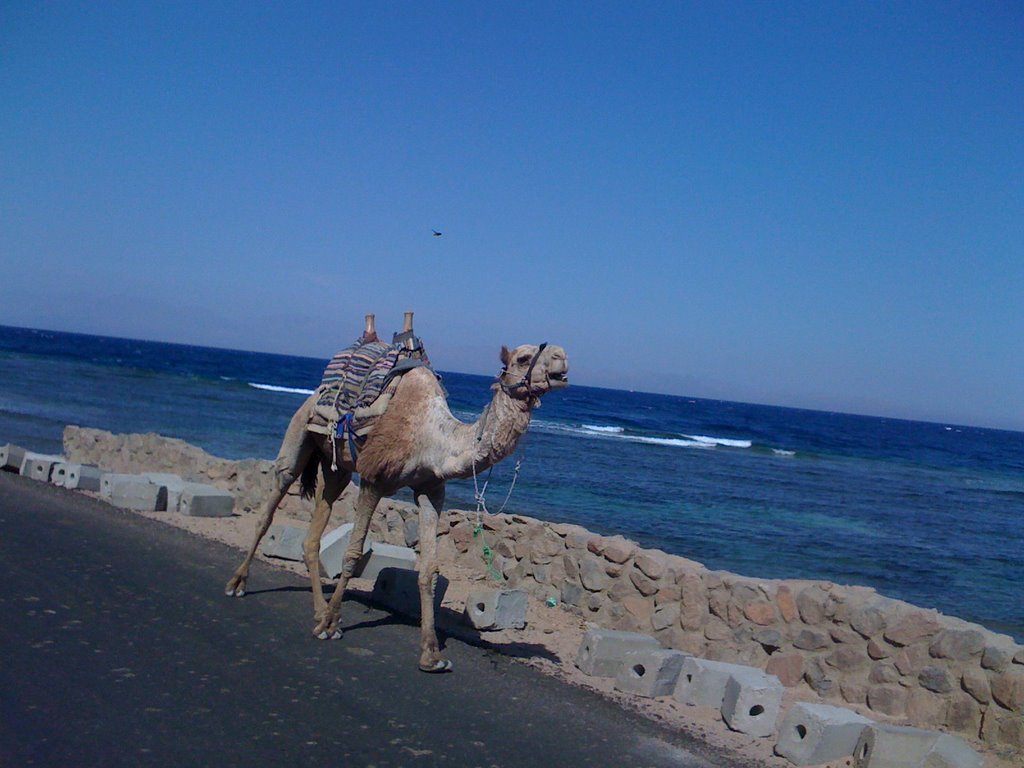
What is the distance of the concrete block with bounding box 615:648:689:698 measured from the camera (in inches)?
283

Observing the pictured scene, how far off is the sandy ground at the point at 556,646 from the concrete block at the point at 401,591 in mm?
310

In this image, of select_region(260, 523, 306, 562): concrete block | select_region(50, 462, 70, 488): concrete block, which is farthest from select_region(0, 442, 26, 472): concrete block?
select_region(260, 523, 306, 562): concrete block

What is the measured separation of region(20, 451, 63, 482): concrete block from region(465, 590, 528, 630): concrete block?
9.00m

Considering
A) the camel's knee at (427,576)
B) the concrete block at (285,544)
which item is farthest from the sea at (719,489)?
the concrete block at (285,544)

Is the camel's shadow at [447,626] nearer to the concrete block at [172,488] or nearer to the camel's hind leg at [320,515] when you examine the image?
the camel's hind leg at [320,515]

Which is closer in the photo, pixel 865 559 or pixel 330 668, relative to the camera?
pixel 330 668

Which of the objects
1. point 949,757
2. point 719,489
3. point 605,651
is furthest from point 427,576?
point 719,489

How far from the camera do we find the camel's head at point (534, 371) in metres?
6.72

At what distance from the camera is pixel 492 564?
11555 millimetres

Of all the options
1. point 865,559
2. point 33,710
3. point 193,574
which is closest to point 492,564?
point 193,574

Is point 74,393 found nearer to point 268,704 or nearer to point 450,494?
point 450,494

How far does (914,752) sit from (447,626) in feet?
14.2

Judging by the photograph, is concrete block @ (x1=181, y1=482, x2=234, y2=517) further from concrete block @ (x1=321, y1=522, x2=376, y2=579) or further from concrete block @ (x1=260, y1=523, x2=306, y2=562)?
concrete block @ (x1=321, y1=522, x2=376, y2=579)

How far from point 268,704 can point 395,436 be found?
2.49 m
